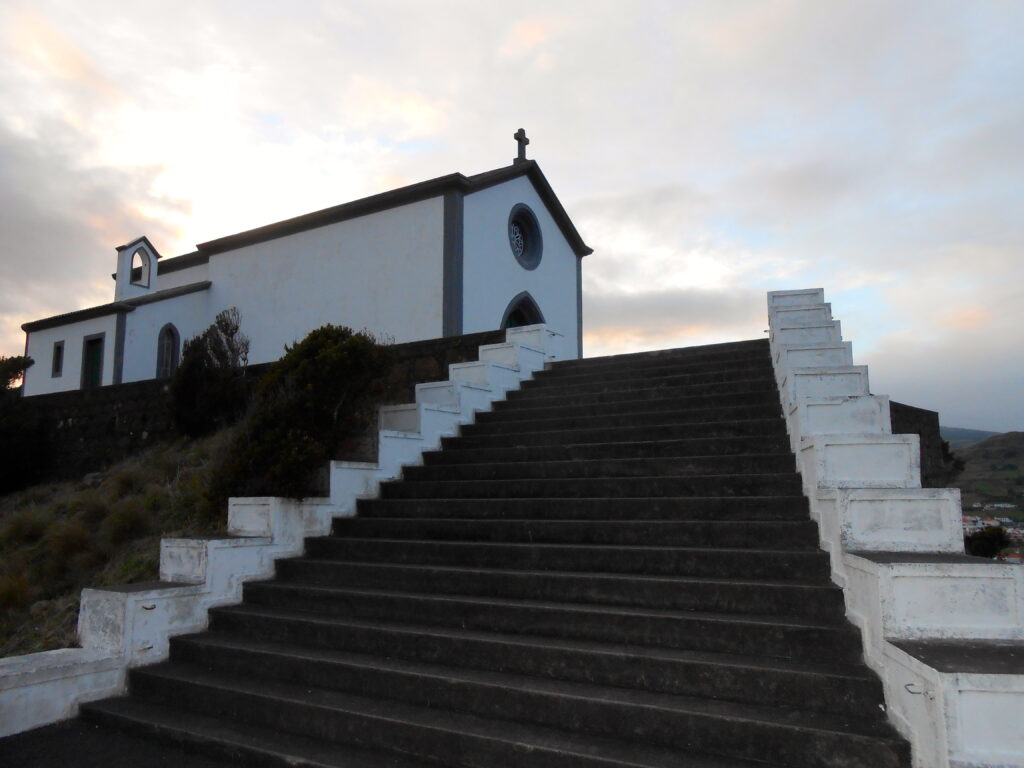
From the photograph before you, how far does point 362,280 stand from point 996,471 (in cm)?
1541

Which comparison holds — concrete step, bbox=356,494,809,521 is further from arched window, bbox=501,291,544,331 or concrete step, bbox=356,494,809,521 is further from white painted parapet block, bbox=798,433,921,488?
arched window, bbox=501,291,544,331

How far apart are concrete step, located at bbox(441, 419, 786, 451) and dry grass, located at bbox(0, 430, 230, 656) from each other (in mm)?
2601

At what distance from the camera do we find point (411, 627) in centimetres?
464

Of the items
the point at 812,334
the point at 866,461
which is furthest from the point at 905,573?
the point at 812,334

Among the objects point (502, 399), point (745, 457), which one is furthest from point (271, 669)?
point (502, 399)

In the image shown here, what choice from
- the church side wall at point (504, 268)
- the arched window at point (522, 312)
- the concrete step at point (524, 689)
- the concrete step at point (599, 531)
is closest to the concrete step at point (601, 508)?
the concrete step at point (599, 531)

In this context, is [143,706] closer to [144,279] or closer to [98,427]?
[98,427]

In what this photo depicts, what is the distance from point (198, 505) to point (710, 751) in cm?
592

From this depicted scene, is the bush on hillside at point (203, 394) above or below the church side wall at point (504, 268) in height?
below

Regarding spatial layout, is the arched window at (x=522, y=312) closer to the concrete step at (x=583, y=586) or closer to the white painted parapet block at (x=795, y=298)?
the white painted parapet block at (x=795, y=298)

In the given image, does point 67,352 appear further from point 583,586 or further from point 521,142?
point 583,586

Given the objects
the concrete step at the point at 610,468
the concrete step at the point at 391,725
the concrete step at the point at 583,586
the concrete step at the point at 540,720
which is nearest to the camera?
the concrete step at the point at 540,720

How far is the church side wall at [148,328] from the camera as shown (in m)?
17.7

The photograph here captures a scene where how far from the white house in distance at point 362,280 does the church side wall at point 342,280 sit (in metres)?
0.03
